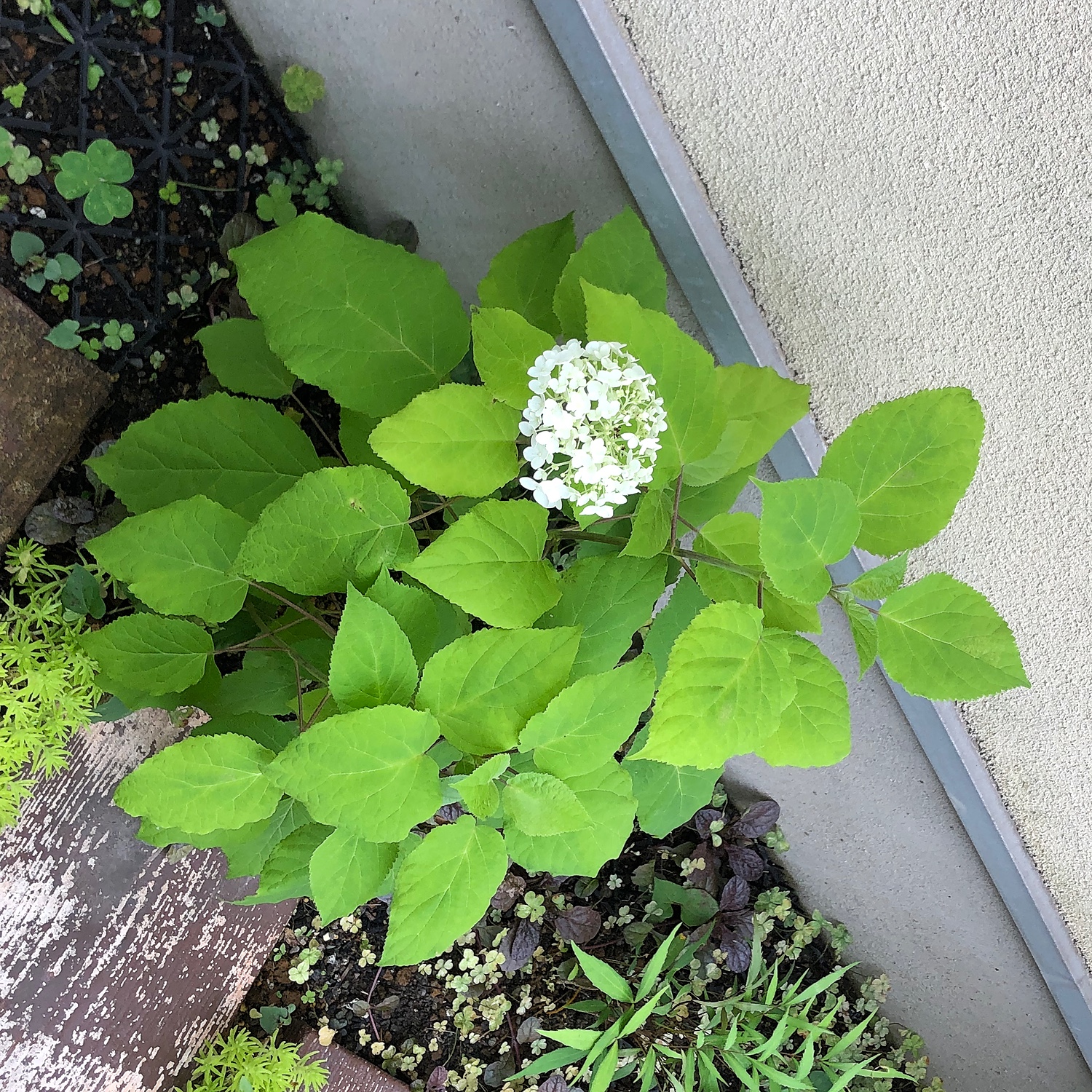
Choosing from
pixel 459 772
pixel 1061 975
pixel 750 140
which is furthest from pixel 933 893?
pixel 750 140

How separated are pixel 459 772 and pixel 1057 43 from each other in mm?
1011

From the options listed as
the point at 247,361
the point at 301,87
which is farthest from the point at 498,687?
the point at 301,87

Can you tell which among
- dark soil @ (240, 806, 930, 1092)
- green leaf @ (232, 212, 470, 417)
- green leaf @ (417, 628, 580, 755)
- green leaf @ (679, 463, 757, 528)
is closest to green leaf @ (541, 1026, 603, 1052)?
dark soil @ (240, 806, 930, 1092)

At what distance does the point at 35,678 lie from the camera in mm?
958

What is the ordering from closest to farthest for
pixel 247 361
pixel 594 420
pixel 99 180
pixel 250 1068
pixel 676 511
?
pixel 594 420
pixel 676 511
pixel 247 361
pixel 99 180
pixel 250 1068

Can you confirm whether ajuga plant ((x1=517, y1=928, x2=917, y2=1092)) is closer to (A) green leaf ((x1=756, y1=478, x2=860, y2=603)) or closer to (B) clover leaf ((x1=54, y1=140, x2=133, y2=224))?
(A) green leaf ((x1=756, y1=478, x2=860, y2=603))

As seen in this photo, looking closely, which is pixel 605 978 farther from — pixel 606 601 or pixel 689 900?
pixel 606 601

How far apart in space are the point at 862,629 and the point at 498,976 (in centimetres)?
108

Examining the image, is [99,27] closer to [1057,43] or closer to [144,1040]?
[1057,43]

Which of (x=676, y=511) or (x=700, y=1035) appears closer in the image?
(x=676, y=511)

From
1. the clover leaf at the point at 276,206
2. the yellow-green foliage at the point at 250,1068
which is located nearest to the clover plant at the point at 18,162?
the clover leaf at the point at 276,206

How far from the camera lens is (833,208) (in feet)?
3.31

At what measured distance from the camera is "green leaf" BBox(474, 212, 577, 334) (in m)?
0.81

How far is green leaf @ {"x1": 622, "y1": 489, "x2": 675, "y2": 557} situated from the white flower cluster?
0.05m
